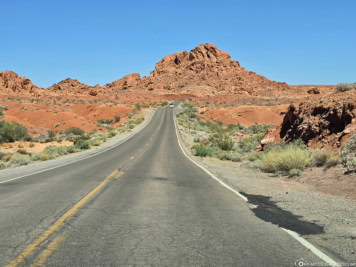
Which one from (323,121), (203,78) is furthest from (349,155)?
(203,78)

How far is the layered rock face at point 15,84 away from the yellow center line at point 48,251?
13170cm

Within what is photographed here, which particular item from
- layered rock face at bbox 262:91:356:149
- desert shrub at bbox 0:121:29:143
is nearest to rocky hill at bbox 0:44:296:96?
desert shrub at bbox 0:121:29:143

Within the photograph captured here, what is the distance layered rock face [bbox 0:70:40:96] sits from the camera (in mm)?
123750

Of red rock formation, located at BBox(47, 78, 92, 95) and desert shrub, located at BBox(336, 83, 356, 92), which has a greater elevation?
red rock formation, located at BBox(47, 78, 92, 95)

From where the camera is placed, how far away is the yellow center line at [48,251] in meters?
4.04

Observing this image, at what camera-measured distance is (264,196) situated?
9.11 metres

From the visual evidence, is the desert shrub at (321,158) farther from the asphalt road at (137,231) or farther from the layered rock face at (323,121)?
the asphalt road at (137,231)

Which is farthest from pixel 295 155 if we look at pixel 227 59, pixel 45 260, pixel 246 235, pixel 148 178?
pixel 227 59

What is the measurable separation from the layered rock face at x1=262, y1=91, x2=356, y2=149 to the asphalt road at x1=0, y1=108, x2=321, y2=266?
9.02 meters

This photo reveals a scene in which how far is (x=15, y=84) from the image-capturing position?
12681cm

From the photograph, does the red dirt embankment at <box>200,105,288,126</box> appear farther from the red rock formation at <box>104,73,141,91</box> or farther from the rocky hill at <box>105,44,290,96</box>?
the red rock formation at <box>104,73,141,91</box>

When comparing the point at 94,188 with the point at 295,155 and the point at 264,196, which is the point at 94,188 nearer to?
the point at 264,196

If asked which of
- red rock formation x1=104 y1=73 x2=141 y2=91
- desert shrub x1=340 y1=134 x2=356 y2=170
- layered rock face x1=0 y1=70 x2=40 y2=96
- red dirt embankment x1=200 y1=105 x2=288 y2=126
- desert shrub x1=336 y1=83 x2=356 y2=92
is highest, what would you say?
red rock formation x1=104 y1=73 x2=141 y2=91

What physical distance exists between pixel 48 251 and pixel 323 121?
53.7 ft
